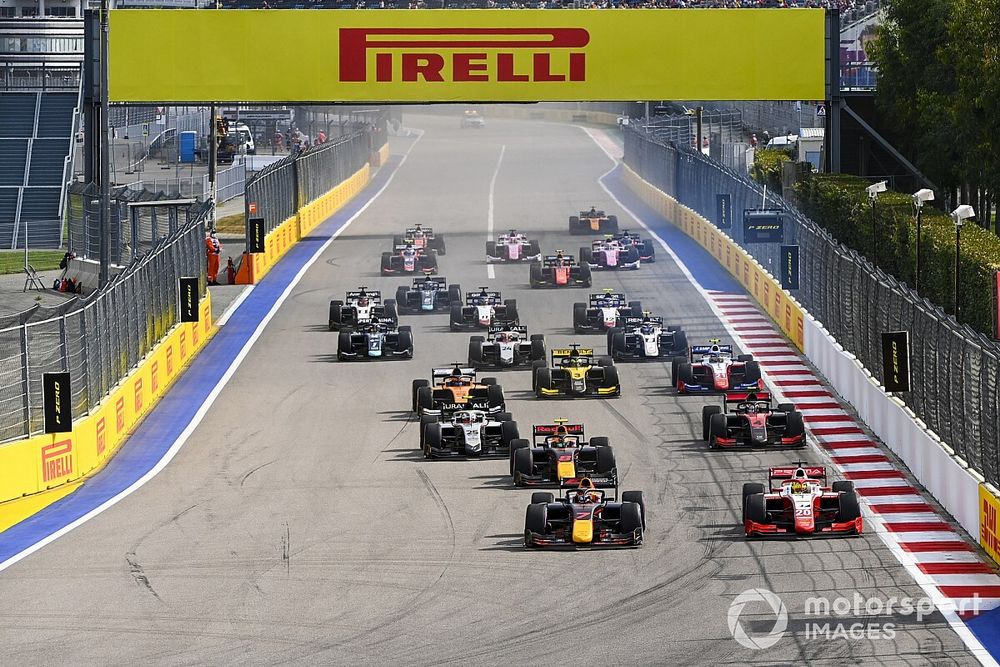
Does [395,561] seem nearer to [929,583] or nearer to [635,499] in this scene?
[635,499]

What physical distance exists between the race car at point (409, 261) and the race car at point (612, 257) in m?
3.98

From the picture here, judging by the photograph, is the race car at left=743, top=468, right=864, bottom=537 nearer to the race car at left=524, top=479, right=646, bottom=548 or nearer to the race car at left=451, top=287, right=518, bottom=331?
the race car at left=524, top=479, right=646, bottom=548

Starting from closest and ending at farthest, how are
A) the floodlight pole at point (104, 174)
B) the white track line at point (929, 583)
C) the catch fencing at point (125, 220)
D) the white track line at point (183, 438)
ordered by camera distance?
the white track line at point (929, 583) → the white track line at point (183, 438) → the floodlight pole at point (104, 174) → the catch fencing at point (125, 220)

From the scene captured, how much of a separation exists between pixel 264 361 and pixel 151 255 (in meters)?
3.67

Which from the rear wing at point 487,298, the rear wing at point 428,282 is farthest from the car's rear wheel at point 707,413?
the rear wing at point 428,282

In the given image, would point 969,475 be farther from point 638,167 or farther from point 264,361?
point 638,167

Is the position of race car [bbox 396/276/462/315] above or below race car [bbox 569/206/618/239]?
below

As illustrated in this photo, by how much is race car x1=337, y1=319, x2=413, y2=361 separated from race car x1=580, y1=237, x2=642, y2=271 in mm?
12316

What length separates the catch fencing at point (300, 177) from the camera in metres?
49.7

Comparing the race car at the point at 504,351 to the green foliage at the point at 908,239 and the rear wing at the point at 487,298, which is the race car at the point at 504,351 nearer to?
the rear wing at the point at 487,298

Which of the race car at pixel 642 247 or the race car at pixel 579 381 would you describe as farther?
the race car at pixel 642 247

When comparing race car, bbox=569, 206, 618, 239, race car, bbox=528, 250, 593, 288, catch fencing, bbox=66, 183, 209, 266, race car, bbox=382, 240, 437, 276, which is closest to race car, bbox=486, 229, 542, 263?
race car, bbox=382, 240, 437, 276

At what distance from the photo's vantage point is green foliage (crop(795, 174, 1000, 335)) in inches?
1201

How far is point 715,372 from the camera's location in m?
32.1
